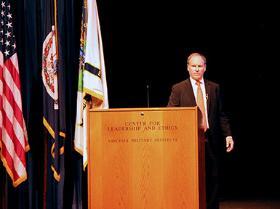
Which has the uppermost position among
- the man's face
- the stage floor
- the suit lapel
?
the man's face

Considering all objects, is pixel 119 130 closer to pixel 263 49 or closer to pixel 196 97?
pixel 196 97

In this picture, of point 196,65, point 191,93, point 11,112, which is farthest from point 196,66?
point 11,112

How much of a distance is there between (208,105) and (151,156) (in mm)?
1362

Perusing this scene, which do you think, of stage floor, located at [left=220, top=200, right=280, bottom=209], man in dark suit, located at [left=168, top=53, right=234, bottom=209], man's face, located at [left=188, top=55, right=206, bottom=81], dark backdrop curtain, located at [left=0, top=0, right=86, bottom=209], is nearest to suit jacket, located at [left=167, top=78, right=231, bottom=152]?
man in dark suit, located at [left=168, top=53, right=234, bottom=209]

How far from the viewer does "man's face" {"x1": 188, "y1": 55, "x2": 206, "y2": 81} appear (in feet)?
15.3

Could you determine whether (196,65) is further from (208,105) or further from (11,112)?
(11,112)

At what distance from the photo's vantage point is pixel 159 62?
684 centimetres

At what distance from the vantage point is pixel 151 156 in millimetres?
3662

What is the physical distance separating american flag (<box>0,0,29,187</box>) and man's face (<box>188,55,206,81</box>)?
1.69m

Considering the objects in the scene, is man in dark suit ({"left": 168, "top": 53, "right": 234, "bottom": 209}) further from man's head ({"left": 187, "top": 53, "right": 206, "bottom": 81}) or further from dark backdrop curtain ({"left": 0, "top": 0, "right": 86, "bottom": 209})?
dark backdrop curtain ({"left": 0, "top": 0, "right": 86, "bottom": 209})

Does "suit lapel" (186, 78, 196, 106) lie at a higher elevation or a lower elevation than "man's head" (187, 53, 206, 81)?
lower

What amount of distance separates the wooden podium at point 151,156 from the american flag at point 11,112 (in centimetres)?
134

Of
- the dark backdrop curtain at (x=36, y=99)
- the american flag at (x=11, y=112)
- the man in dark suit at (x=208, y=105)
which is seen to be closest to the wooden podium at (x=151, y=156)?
the man in dark suit at (x=208, y=105)

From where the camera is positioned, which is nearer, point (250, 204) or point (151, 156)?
point (151, 156)
